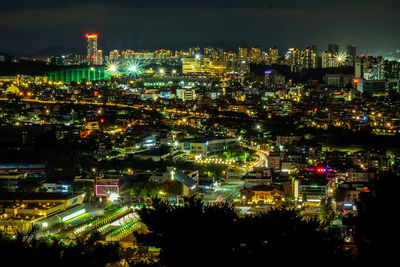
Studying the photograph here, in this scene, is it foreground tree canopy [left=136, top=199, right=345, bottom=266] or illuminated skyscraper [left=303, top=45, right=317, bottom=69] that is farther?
illuminated skyscraper [left=303, top=45, right=317, bottom=69]

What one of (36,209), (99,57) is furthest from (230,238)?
(99,57)

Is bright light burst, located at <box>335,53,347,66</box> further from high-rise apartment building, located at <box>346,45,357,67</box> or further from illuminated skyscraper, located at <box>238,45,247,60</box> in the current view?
illuminated skyscraper, located at <box>238,45,247,60</box>

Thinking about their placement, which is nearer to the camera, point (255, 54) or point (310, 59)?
point (310, 59)

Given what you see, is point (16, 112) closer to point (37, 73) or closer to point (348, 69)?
point (37, 73)

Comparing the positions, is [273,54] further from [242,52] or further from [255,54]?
[242,52]

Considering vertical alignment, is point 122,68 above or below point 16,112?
above

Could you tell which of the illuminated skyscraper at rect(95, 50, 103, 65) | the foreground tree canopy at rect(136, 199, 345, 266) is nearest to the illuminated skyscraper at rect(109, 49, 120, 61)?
the illuminated skyscraper at rect(95, 50, 103, 65)

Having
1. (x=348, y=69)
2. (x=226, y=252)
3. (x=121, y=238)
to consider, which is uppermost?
(x=348, y=69)

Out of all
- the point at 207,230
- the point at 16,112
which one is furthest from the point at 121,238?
the point at 16,112
